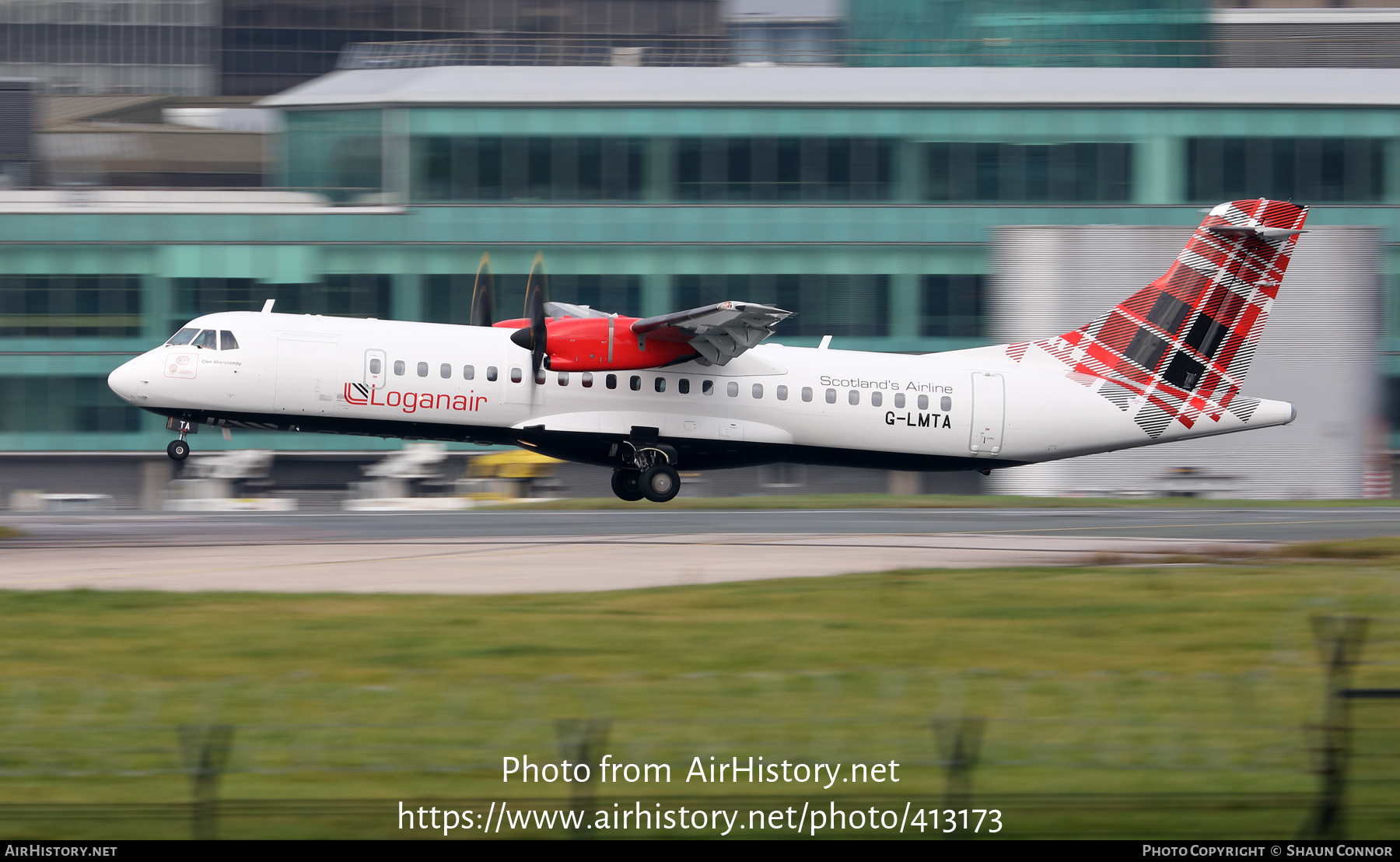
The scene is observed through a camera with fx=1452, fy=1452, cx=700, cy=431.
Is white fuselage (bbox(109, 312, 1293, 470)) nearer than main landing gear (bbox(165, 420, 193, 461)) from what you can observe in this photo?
Yes

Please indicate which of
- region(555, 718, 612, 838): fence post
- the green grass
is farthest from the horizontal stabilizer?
region(555, 718, 612, 838): fence post

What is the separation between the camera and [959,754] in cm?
779

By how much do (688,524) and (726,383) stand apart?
11.2 feet

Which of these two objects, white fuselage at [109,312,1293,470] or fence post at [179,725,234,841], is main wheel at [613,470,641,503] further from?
fence post at [179,725,234,841]

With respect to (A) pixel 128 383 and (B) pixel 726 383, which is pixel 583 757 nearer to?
(B) pixel 726 383

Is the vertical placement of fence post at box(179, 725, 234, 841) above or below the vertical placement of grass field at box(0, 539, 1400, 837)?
above

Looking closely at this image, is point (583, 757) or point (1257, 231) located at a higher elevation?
point (1257, 231)

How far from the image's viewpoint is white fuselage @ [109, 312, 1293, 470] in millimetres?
28141

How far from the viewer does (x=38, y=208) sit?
52875 millimetres

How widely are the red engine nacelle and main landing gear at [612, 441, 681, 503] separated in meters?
1.97

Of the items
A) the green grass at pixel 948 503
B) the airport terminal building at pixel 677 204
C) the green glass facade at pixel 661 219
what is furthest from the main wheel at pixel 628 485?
the airport terminal building at pixel 677 204

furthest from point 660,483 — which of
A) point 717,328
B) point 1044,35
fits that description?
point 1044,35

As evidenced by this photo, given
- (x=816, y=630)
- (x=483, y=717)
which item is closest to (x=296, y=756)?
(x=483, y=717)

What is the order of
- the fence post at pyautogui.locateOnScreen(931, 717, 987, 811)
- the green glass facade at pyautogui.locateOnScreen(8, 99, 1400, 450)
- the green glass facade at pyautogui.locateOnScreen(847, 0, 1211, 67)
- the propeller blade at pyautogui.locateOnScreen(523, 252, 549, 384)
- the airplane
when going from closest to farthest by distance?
the fence post at pyautogui.locateOnScreen(931, 717, 987, 811) → the propeller blade at pyautogui.locateOnScreen(523, 252, 549, 384) → the airplane → the green glass facade at pyautogui.locateOnScreen(8, 99, 1400, 450) → the green glass facade at pyautogui.locateOnScreen(847, 0, 1211, 67)
